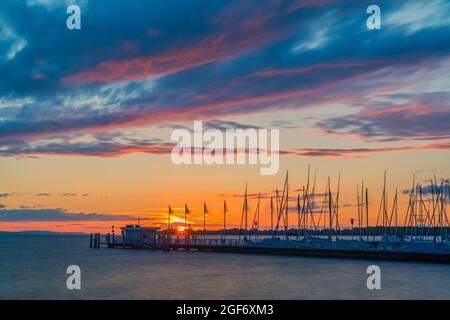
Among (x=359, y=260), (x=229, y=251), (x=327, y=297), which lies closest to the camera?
(x=327, y=297)

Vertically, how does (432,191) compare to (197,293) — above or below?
above

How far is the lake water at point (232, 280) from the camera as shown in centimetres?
5169

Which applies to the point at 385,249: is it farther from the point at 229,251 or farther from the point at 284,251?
the point at 229,251

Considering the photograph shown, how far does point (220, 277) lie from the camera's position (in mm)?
65000

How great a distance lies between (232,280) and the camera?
6206 centimetres

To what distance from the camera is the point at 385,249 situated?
83.9 metres

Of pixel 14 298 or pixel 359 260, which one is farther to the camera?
pixel 359 260

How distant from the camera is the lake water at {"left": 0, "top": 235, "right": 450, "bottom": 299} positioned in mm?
51688

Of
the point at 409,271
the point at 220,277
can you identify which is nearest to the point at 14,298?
the point at 220,277
